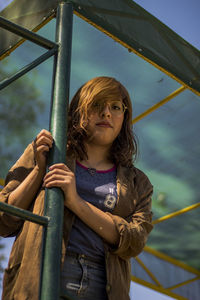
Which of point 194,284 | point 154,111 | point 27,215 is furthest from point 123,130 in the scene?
point 194,284

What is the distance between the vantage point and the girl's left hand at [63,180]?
2.71 m

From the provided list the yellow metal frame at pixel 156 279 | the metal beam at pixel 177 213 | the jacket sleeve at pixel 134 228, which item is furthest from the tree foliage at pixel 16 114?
the yellow metal frame at pixel 156 279

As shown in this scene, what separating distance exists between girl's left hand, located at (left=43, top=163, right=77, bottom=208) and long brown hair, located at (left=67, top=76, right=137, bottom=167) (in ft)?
1.18

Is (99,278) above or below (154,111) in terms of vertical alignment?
below

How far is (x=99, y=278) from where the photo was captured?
274 cm

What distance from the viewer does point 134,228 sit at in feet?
9.44

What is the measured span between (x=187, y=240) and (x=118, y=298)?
16.4 feet

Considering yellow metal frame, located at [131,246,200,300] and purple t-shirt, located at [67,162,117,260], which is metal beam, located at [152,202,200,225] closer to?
yellow metal frame, located at [131,246,200,300]

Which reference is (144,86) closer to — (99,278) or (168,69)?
(168,69)

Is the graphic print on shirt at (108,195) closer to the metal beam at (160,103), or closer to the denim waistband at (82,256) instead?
the denim waistband at (82,256)

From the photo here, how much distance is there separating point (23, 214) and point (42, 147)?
1.38 feet

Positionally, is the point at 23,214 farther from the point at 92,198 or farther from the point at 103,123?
the point at 103,123

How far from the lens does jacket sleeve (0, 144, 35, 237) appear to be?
114 inches

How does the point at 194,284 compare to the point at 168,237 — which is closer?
the point at 168,237
